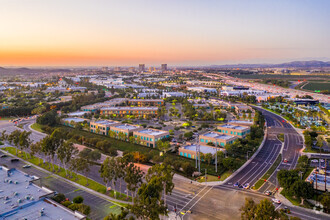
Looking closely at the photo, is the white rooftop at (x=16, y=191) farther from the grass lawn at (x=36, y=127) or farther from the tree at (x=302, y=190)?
the grass lawn at (x=36, y=127)

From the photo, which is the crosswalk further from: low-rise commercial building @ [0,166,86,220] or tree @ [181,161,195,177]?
low-rise commercial building @ [0,166,86,220]

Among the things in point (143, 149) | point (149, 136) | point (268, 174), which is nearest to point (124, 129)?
point (149, 136)

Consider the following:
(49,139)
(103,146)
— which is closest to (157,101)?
(103,146)

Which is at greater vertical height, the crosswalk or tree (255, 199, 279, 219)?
tree (255, 199, 279, 219)

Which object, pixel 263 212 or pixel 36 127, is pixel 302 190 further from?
pixel 36 127

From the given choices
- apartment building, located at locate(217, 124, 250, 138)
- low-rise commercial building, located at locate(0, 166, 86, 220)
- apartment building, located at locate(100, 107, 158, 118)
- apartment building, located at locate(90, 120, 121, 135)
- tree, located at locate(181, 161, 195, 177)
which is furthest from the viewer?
apartment building, located at locate(100, 107, 158, 118)

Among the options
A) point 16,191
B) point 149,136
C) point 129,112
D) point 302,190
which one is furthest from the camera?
point 129,112

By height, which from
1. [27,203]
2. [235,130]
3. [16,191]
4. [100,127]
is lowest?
[100,127]

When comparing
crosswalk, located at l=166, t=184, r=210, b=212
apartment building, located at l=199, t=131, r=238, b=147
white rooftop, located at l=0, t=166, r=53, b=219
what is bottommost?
crosswalk, located at l=166, t=184, r=210, b=212

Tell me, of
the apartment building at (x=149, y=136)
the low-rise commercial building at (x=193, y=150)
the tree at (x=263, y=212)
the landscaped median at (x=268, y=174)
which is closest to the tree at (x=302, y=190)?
the landscaped median at (x=268, y=174)

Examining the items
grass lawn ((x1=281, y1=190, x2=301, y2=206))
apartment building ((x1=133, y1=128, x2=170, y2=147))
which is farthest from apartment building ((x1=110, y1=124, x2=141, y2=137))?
grass lawn ((x1=281, y1=190, x2=301, y2=206))

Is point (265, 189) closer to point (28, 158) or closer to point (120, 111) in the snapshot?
point (28, 158)

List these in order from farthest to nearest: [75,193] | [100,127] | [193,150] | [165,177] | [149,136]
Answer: [100,127] < [149,136] < [193,150] < [75,193] < [165,177]
